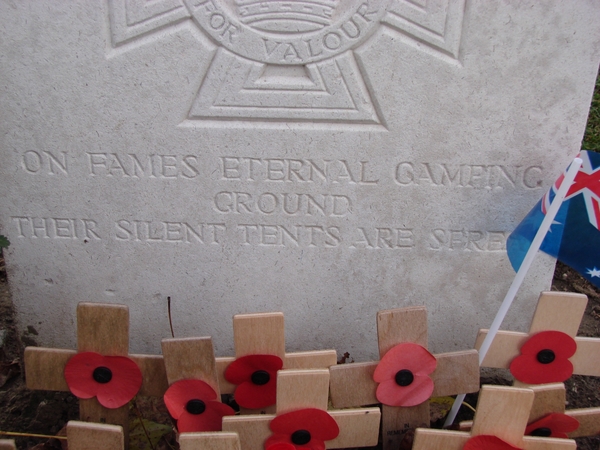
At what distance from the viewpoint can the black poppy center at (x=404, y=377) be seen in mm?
1713

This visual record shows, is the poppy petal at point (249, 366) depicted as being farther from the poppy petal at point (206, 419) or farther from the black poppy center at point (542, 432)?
the black poppy center at point (542, 432)

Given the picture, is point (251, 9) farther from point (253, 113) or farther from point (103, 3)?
point (103, 3)

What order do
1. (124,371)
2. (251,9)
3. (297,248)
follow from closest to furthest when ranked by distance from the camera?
(124,371) → (251,9) → (297,248)

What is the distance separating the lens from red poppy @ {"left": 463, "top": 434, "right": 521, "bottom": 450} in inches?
59.7

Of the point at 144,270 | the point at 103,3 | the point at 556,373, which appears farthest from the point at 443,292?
the point at 103,3

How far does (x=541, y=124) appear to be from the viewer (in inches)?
78.2

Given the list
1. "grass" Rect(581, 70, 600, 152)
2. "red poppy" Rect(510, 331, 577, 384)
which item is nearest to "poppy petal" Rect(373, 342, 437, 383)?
"red poppy" Rect(510, 331, 577, 384)

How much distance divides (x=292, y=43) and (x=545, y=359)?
4.75 feet

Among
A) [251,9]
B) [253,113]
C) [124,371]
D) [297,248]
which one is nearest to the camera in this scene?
[124,371]

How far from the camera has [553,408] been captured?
5.69ft

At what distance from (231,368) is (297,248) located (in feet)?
2.09

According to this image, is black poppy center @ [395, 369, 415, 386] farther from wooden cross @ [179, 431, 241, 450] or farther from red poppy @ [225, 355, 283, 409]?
wooden cross @ [179, 431, 241, 450]

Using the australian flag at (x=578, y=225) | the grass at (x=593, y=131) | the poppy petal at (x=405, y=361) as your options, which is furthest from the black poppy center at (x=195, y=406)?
the grass at (x=593, y=131)

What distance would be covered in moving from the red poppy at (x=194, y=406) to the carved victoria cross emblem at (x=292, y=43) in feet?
3.29
